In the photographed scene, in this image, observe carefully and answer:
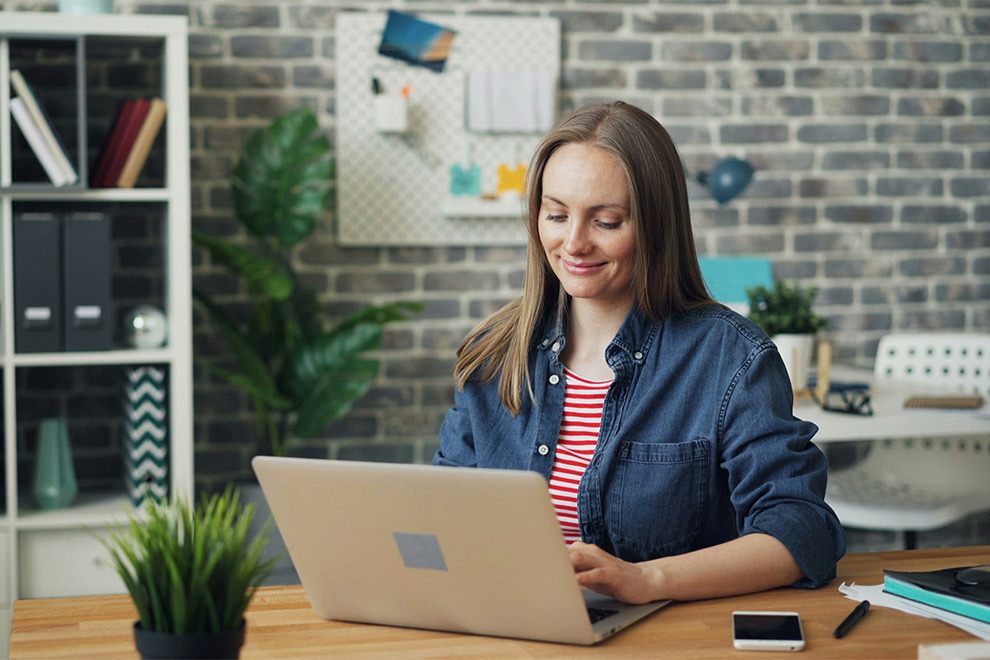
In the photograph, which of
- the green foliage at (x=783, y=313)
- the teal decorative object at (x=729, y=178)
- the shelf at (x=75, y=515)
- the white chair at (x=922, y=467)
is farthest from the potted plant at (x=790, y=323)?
the shelf at (x=75, y=515)

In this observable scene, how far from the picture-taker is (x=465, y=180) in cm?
338

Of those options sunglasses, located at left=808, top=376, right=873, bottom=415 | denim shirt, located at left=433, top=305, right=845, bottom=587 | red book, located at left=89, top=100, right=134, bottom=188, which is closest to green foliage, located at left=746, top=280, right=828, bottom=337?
sunglasses, located at left=808, top=376, right=873, bottom=415

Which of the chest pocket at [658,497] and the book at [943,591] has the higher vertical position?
the chest pocket at [658,497]

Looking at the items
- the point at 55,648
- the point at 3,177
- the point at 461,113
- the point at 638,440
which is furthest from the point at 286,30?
the point at 55,648

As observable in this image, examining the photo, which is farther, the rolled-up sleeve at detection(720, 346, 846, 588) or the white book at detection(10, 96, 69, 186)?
the white book at detection(10, 96, 69, 186)

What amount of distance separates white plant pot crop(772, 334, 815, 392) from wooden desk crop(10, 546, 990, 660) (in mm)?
1348

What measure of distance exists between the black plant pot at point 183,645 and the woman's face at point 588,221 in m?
0.79

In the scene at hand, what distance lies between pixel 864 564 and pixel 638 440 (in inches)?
14.1

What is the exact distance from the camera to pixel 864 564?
1.44 metres

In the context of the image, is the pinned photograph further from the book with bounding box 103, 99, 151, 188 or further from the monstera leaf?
the book with bounding box 103, 99, 151, 188

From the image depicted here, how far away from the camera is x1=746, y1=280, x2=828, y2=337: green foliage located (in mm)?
2646

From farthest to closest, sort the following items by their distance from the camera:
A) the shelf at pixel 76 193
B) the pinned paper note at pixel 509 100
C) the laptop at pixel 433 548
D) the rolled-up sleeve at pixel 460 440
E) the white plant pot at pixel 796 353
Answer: the pinned paper note at pixel 509 100
the shelf at pixel 76 193
the white plant pot at pixel 796 353
the rolled-up sleeve at pixel 460 440
the laptop at pixel 433 548

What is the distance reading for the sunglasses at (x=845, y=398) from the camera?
2453 mm

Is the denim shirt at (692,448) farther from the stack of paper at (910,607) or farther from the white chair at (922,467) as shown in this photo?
the white chair at (922,467)
